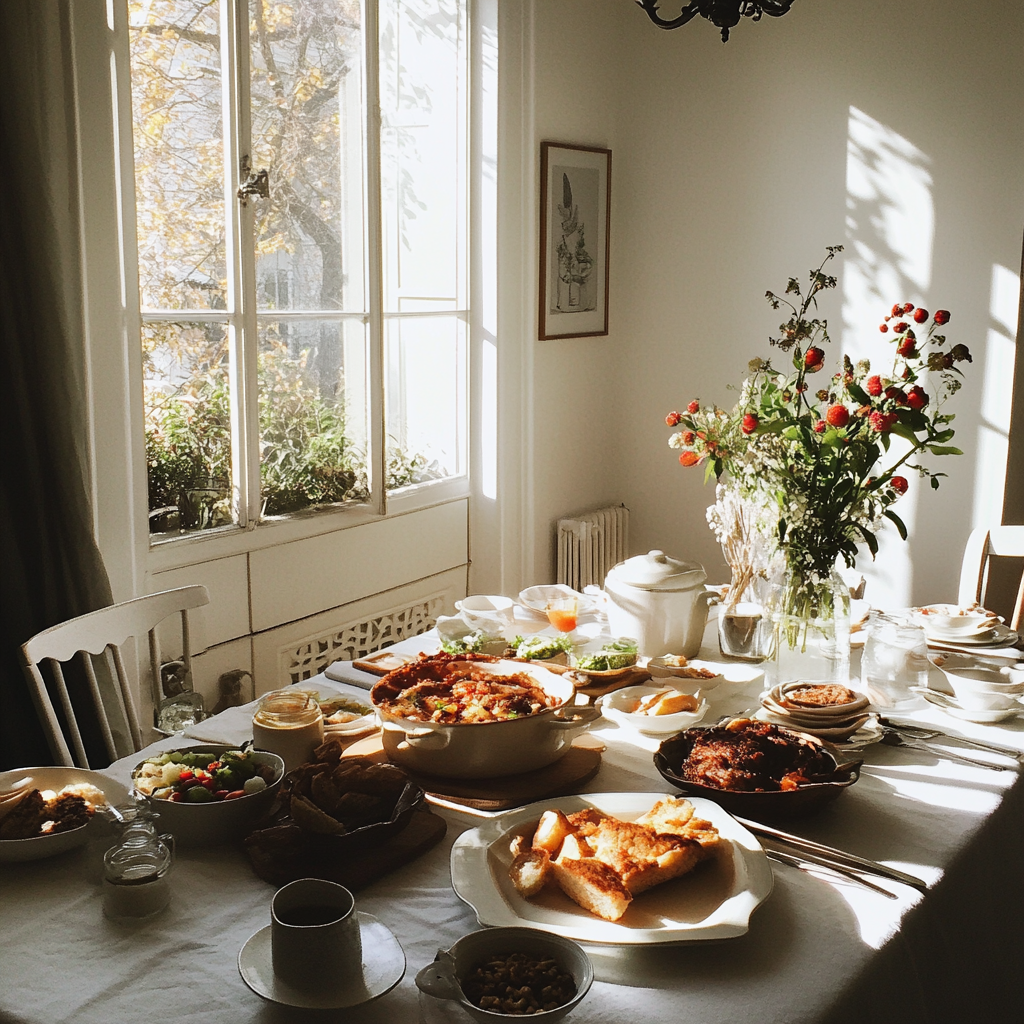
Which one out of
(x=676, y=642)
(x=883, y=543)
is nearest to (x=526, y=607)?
(x=676, y=642)

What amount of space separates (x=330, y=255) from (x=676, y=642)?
5.53 ft

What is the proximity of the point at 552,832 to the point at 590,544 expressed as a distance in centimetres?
282

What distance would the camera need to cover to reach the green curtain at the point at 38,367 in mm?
2201

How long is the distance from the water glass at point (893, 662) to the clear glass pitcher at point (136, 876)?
3.99 feet

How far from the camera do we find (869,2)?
350 cm

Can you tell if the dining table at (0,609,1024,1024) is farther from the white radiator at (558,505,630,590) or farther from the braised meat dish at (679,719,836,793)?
the white radiator at (558,505,630,590)

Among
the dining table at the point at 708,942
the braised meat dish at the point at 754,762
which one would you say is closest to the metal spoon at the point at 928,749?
the dining table at the point at 708,942

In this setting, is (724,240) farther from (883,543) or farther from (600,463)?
(883,543)

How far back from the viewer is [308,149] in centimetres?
300

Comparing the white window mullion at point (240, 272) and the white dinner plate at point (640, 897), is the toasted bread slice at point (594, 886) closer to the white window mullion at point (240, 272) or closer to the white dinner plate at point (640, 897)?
the white dinner plate at point (640, 897)

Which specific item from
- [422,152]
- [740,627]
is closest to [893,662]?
[740,627]

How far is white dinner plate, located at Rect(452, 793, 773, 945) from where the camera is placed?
111cm

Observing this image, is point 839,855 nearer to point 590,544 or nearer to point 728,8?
point 728,8

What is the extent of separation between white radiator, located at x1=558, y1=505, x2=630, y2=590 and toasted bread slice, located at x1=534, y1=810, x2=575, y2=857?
260 cm
